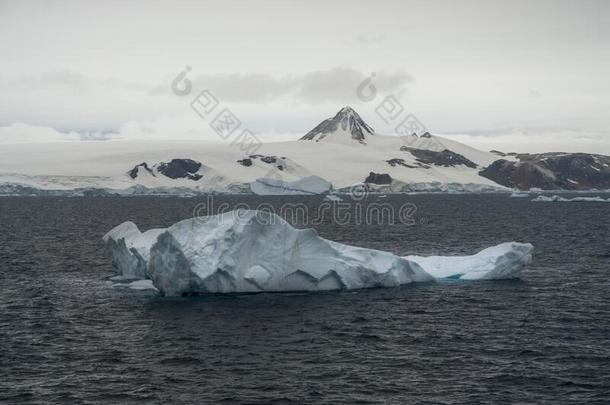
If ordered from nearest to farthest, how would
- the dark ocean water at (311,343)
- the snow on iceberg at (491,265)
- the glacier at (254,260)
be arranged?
the dark ocean water at (311,343), the glacier at (254,260), the snow on iceberg at (491,265)

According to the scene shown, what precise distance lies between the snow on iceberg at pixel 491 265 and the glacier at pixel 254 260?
10.7ft

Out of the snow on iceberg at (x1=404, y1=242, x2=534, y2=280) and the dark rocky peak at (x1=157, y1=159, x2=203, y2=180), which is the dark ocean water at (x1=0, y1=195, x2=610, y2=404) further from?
the dark rocky peak at (x1=157, y1=159, x2=203, y2=180)

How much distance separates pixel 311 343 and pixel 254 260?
357 inches

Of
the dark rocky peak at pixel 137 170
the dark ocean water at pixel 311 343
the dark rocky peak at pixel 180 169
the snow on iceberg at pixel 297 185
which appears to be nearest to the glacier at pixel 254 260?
the dark ocean water at pixel 311 343

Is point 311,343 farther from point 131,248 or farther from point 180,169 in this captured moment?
point 180,169

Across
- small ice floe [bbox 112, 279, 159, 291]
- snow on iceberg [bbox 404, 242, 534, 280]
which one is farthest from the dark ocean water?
snow on iceberg [bbox 404, 242, 534, 280]

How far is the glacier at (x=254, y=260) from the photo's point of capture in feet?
106

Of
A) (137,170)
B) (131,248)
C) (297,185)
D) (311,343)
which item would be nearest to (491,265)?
(311,343)

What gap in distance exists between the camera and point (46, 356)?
22.8 metres

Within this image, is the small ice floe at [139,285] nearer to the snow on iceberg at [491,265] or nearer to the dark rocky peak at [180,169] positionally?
the snow on iceberg at [491,265]

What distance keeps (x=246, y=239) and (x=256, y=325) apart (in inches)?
265

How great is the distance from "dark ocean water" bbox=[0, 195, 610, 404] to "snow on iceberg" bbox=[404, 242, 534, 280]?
1371 millimetres

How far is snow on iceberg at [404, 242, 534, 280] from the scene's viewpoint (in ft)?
120

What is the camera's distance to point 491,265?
37219 millimetres
